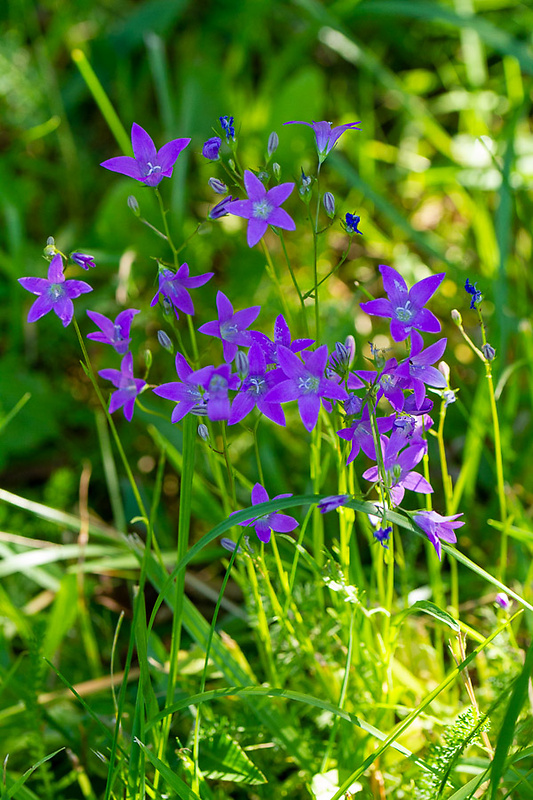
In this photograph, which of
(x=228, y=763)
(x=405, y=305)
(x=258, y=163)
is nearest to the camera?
(x=405, y=305)

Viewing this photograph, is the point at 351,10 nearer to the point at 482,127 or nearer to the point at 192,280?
the point at 482,127

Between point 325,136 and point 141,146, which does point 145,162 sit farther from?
point 325,136

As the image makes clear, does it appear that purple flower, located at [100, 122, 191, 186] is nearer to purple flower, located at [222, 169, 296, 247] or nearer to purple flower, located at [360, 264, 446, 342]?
purple flower, located at [222, 169, 296, 247]

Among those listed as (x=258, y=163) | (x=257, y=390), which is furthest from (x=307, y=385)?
(x=258, y=163)

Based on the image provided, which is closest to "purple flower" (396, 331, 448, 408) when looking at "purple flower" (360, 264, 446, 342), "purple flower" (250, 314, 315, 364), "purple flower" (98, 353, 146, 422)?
"purple flower" (360, 264, 446, 342)

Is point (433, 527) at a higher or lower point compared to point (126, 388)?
lower
